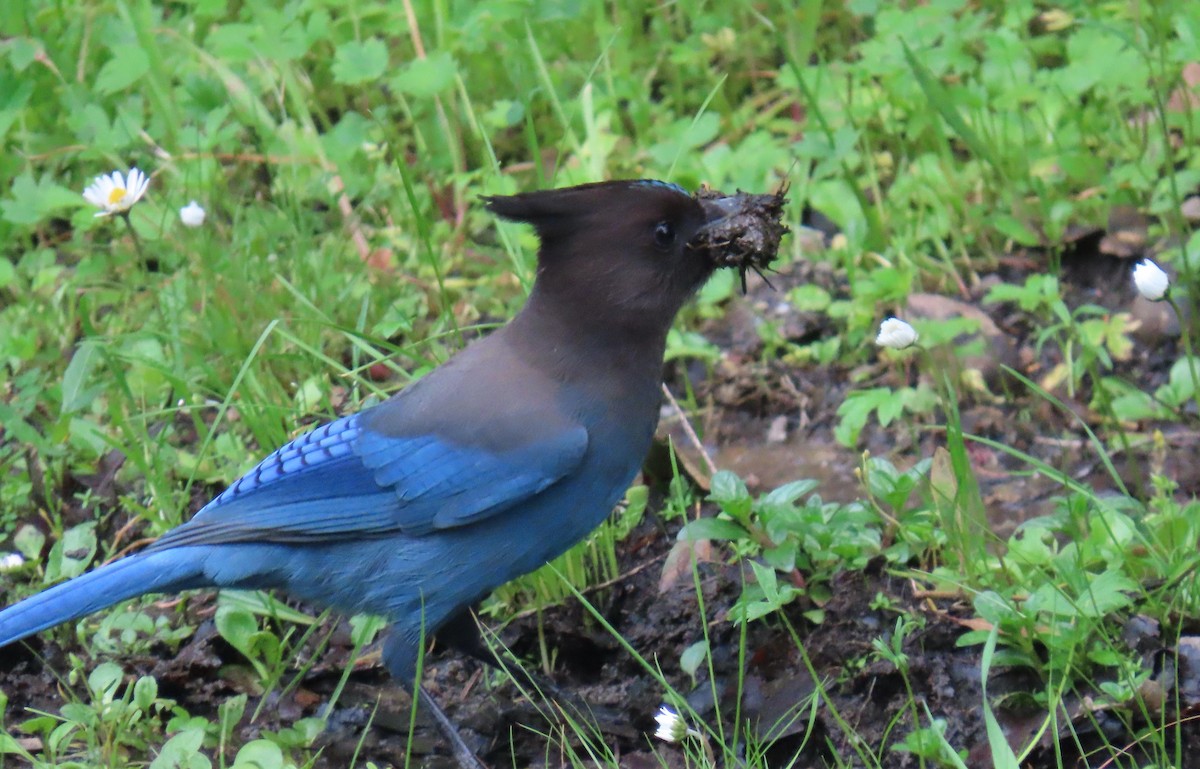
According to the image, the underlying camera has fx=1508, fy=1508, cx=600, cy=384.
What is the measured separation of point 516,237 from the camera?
390 cm

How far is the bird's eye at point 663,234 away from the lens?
293 cm

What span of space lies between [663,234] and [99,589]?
1.24 meters

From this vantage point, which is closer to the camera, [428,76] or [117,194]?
[117,194]

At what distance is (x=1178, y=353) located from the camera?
3.84m

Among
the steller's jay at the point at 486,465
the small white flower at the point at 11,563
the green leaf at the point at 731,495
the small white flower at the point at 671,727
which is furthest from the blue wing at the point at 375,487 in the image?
the small white flower at the point at 11,563

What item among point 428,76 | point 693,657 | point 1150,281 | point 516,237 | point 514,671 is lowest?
point 514,671

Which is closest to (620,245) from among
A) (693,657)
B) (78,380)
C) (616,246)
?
(616,246)

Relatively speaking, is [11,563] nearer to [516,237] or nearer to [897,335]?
[516,237]

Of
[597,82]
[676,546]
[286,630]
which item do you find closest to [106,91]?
[597,82]

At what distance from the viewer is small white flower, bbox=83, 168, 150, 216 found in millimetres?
3707

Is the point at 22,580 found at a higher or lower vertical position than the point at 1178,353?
higher

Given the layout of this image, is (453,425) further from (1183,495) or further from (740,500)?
(1183,495)

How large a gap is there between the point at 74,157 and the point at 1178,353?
3.39m

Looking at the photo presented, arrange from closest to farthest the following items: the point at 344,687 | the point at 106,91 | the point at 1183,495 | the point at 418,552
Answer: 1. the point at 418,552
2. the point at 344,687
3. the point at 1183,495
4. the point at 106,91
